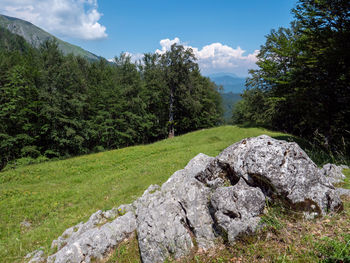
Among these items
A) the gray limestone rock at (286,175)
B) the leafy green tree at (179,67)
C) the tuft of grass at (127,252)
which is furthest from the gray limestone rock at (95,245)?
the leafy green tree at (179,67)

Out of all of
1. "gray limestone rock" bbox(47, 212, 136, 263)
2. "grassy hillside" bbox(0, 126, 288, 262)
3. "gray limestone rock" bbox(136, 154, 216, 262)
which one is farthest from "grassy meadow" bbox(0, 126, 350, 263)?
"gray limestone rock" bbox(136, 154, 216, 262)

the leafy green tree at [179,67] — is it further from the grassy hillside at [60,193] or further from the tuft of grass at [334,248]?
the tuft of grass at [334,248]

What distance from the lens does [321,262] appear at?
326cm

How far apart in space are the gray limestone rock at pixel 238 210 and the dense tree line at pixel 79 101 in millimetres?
31548

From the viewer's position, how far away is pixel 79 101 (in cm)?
3253

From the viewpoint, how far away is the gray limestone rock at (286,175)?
4.64 m

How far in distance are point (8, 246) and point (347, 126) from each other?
24.6 m

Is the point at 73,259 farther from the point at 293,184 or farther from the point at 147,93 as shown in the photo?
the point at 147,93

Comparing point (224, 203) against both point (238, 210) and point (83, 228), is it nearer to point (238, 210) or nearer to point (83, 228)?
point (238, 210)

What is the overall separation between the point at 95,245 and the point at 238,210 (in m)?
4.79

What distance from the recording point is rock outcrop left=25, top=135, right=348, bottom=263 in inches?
187

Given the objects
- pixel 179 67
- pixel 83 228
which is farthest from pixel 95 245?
pixel 179 67

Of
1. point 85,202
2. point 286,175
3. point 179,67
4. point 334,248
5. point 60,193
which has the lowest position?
point 60,193

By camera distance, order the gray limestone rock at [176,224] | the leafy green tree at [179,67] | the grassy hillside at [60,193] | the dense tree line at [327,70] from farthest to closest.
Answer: the leafy green tree at [179,67], the dense tree line at [327,70], the grassy hillside at [60,193], the gray limestone rock at [176,224]
